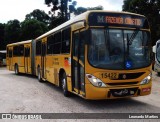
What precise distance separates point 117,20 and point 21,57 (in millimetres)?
16608

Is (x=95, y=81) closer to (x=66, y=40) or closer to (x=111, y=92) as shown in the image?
(x=111, y=92)

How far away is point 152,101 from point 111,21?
3369 mm

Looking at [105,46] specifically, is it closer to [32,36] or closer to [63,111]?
[63,111]

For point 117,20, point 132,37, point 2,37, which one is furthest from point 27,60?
point 2,37

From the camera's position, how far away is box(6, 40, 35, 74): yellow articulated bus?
23173mm

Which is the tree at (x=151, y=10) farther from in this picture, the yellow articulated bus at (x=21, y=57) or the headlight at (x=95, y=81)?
the headlight at (x=95, y=81)

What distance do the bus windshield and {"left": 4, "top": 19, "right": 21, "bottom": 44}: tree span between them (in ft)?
190

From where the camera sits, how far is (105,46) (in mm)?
9609

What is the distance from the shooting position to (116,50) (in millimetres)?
9688

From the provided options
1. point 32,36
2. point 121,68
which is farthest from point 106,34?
point 32,36

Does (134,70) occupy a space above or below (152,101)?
above

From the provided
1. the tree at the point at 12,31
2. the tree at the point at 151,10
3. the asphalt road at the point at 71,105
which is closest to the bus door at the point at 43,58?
the asphalt road at the point at 71,105

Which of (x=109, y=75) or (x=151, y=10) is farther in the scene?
(x=151, y=10)

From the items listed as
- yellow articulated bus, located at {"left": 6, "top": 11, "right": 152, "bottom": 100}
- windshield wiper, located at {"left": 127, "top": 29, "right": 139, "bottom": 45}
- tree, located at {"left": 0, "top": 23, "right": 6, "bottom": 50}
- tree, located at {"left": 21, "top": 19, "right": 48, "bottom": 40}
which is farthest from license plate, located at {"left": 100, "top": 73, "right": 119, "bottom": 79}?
tree, located at {"left": 0, "top": 23, "right": 6, "bottom": 50}
